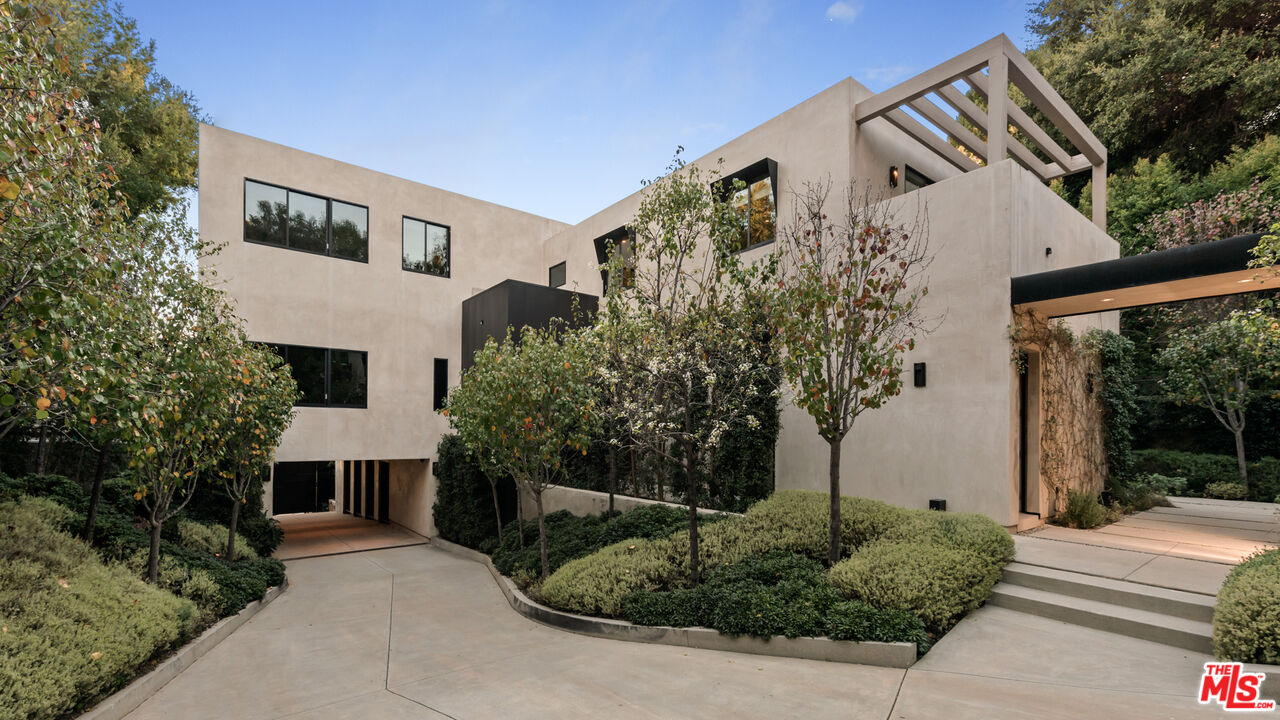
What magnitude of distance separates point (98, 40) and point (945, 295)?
2112 centimetres

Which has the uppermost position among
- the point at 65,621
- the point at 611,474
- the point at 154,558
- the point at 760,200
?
the point at 760,200

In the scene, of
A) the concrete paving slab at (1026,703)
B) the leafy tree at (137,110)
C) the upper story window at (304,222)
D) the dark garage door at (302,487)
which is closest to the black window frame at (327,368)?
the upper story window at (304,222)

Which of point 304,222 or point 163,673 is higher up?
point 304,222

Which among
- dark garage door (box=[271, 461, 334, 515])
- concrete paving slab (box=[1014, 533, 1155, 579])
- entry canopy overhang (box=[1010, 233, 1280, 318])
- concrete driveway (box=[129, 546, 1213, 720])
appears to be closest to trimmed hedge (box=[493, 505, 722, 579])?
concrete driveway (box=[129, 546, 1213, 720])

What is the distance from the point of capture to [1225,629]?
448 centimetres

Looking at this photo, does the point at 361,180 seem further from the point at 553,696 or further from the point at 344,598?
the point at 553,696

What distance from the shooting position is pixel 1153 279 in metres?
7.46

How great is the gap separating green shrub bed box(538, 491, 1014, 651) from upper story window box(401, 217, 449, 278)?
1033 centimetres

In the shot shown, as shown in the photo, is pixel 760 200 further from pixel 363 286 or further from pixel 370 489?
pixel 370 489

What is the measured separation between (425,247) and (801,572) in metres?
13.3

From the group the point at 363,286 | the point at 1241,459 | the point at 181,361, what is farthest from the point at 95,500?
the point at 1241,459

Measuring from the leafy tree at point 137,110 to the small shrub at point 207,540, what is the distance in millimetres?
9253

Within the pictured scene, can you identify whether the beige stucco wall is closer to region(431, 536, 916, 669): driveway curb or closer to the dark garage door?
region(431, 536, 916, 669): driveway curb

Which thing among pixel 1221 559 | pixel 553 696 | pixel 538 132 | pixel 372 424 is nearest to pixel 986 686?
pixel 553 696
